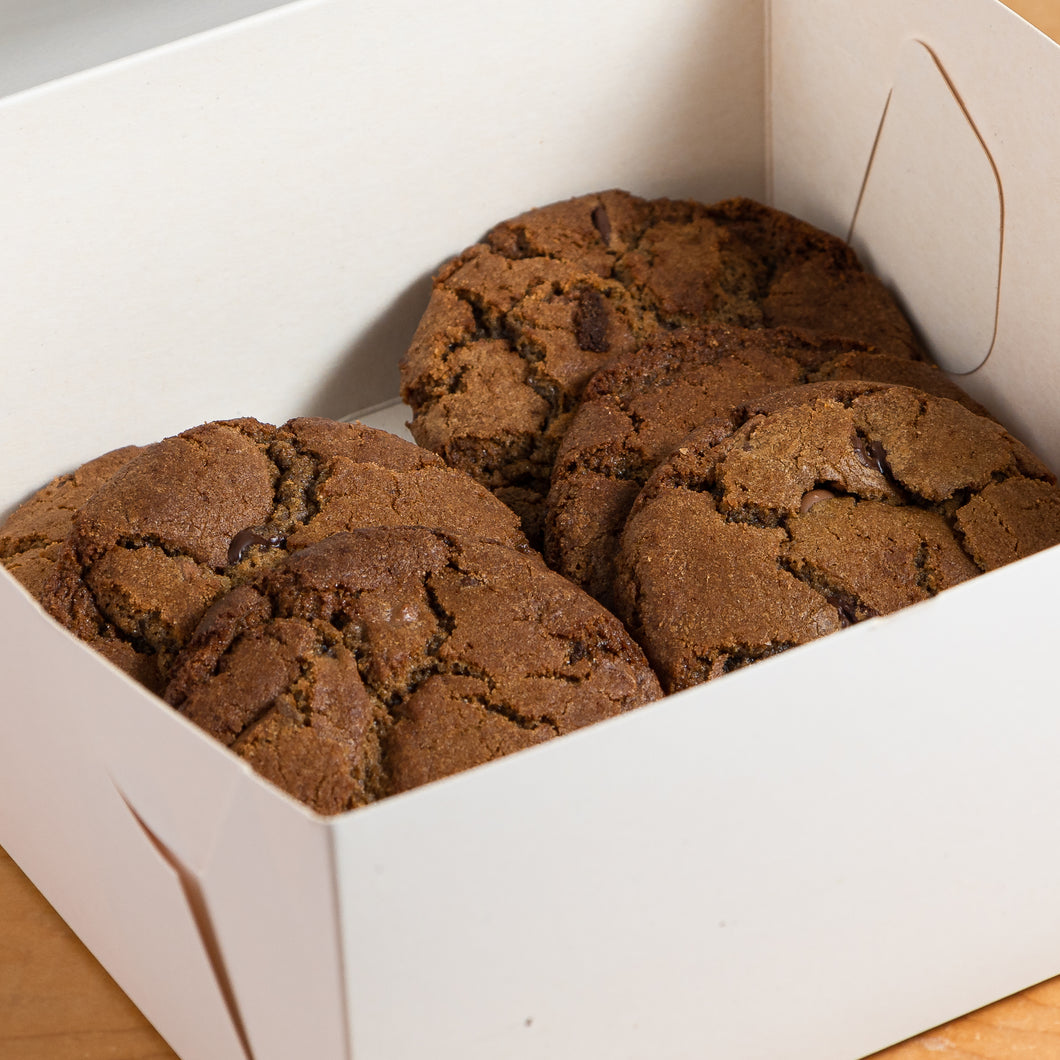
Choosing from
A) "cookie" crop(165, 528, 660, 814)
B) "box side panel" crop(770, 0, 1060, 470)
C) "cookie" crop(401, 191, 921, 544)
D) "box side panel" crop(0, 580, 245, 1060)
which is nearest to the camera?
"box side panel" crop(0, 580, 245, 1060)

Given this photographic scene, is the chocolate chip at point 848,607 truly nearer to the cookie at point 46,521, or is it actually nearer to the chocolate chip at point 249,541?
the chocolate chip at point 249,541

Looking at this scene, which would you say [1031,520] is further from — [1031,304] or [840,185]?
[840,185]

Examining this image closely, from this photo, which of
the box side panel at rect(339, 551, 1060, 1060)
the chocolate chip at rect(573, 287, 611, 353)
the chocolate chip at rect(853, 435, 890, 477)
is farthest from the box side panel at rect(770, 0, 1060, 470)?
the box side panel at rect(339, 551, 1060, 1060)

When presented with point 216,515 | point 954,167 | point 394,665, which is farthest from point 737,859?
point 954,167

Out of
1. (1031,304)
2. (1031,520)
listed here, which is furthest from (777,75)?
(1031,520)

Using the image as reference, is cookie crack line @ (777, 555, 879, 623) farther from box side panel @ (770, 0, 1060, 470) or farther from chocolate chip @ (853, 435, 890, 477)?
box side panel @ (770, 0, 1060, 470)

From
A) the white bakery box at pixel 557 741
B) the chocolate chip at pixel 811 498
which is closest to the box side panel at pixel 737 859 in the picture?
the white bakery box at pixel 557 741
